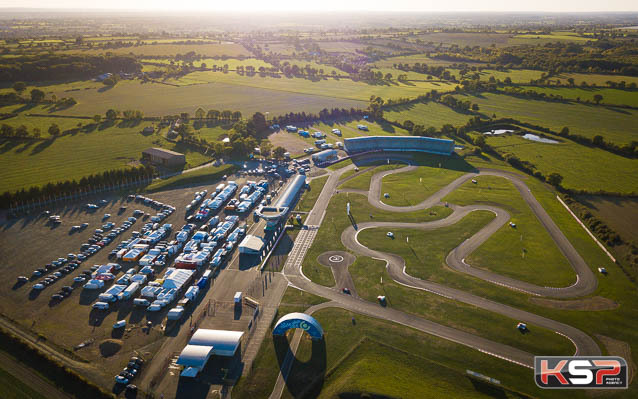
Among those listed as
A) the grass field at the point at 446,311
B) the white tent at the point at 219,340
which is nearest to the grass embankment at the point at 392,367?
the grass field at the point at 446,311

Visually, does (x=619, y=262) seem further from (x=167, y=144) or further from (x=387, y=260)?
(x=167, y=144)

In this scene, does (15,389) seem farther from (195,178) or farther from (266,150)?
(266,150)

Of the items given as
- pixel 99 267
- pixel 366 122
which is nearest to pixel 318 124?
pixel 366 122

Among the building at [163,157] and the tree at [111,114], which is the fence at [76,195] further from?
the tree at [111,114]

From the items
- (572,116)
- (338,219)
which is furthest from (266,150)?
(572,116)

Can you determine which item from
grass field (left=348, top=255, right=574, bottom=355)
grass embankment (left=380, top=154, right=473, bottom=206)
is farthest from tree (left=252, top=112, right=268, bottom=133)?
grass field (left=348, top=255, right=574, bottom=355)

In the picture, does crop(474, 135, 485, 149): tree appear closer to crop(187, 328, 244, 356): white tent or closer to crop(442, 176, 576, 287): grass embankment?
crop(442, 176, 576, 287): grass embankment
